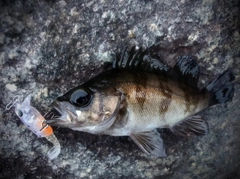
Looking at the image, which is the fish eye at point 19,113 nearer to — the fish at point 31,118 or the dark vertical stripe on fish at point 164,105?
the fish at point 31,118

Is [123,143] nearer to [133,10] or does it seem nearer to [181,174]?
[181,174]

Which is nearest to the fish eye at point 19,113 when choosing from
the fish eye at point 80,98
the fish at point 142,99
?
the fish at point 142,99

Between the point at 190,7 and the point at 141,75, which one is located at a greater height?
the point at 190,7

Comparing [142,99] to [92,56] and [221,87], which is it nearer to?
[92,56]

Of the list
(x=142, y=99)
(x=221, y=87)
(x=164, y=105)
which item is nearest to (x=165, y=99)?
(x=164, y=105)

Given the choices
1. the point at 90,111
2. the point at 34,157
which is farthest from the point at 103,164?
the point at 90,111

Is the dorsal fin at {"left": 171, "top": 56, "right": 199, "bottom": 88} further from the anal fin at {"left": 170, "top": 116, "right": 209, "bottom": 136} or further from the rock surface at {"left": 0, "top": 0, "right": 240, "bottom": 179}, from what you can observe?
the anal fin at {"left": 170, "top": 116, "right": 209, "bottom": 136}
